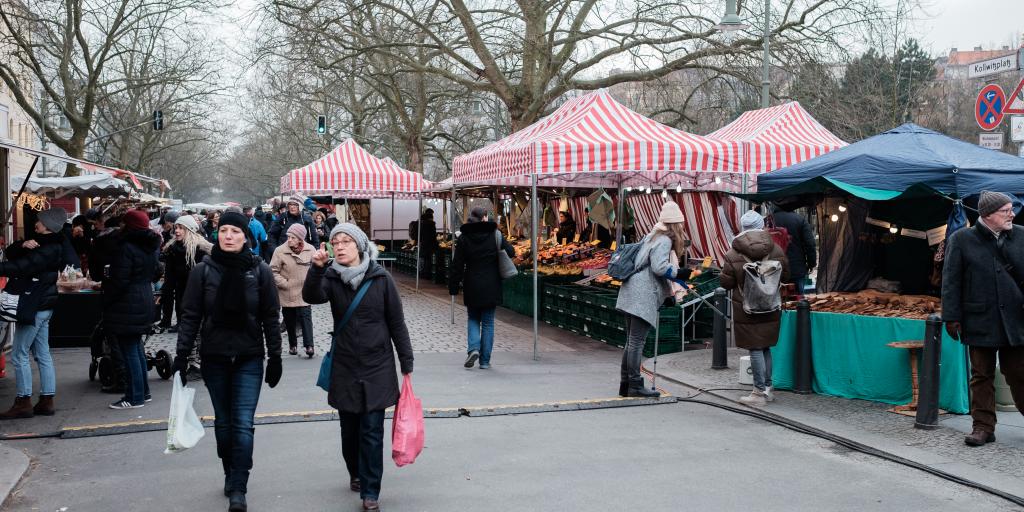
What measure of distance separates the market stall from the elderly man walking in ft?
2.60

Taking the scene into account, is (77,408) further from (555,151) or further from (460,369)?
(555,151)

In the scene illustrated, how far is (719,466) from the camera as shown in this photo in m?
6.29

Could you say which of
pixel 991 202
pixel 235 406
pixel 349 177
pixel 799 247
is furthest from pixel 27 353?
pixel 349 177

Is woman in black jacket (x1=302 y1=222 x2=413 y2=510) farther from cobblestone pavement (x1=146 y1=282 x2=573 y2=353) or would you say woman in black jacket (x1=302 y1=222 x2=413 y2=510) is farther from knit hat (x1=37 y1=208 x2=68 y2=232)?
cobblestone pavement (x1=146 y1=282 x2=573 y2=353)

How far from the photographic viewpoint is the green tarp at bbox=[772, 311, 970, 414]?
7.63 meters

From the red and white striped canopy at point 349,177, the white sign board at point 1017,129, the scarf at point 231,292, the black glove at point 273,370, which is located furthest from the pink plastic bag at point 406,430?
the red and white striped canopy at point 349,177

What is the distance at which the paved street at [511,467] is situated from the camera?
546cm

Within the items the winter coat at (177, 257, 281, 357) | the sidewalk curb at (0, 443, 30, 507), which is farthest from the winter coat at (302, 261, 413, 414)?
the sidewalk curb at (0, 443, 30, 507)

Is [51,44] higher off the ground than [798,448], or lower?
higher

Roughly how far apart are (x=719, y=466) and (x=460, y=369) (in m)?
4.52

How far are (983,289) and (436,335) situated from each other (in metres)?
8.20

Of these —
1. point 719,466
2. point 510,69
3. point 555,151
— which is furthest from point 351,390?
point 510,69

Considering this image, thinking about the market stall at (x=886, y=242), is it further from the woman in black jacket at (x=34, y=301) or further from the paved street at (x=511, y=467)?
the woman in black jacket at (x=34, y=301)

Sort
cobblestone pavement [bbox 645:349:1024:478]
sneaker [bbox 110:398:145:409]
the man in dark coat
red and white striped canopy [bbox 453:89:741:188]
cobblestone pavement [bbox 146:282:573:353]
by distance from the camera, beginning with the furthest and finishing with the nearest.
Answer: cobblestone pavement [bbox 146:282:573:353] → the man in dark coat → red and white striped canopy [bbox 453:89:741:188] → sneaker [bbox 110:398:145:409] → cobblestone pavement [bbox 645:349:1024:478]
